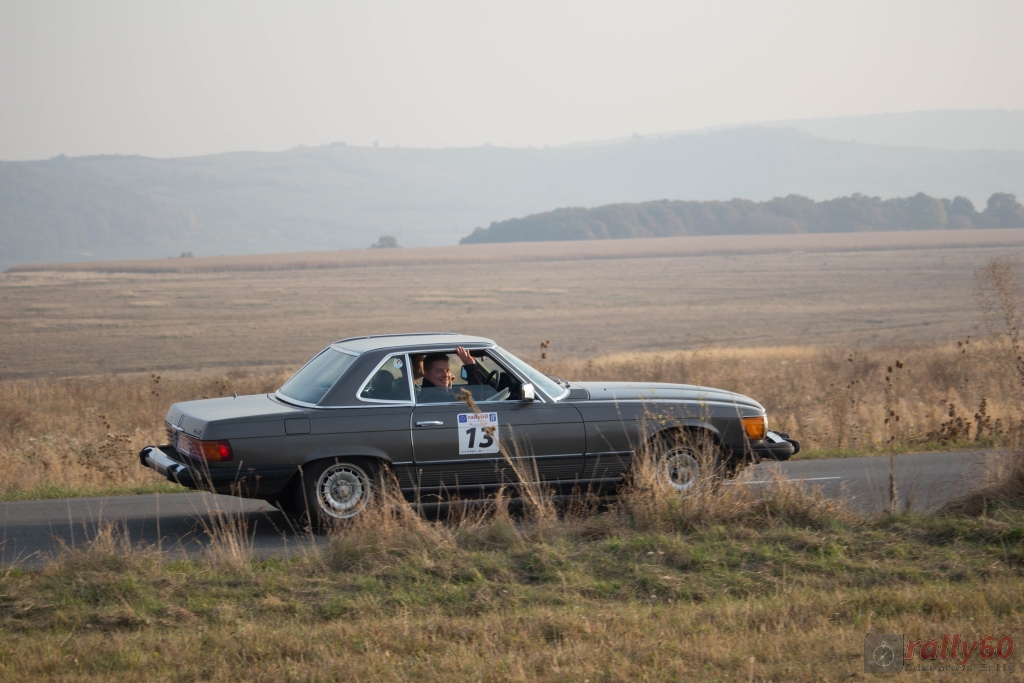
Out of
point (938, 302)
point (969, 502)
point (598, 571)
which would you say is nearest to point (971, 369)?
point (969, 502)

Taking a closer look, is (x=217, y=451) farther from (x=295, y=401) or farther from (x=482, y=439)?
(x=482, y=439)

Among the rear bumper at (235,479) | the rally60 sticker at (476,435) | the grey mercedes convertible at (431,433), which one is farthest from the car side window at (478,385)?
the rear bumper at (235,479)

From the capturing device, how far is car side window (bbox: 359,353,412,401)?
694 cm

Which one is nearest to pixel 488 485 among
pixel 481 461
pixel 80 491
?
pixel 481 461

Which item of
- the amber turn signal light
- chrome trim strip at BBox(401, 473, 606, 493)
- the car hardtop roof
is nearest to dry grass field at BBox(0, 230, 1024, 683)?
chrome trim strip at BBox(401, 473, 606, 493)

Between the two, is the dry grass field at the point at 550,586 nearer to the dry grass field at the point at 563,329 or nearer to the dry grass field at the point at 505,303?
the dry grass field at the point at 563,329

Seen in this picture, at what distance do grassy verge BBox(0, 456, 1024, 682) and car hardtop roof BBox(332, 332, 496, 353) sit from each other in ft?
4.45

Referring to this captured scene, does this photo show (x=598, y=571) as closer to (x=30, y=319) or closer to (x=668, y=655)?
(x=668, y=655)

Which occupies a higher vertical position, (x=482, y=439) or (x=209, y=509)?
(x=482, y=439)

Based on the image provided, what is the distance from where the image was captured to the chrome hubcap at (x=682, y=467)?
7109mm

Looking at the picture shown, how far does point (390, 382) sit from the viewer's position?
7008mm

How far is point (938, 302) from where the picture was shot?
136 ft

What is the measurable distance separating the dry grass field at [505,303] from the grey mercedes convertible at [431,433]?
17.5 metres

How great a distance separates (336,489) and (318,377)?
97 centimetres
